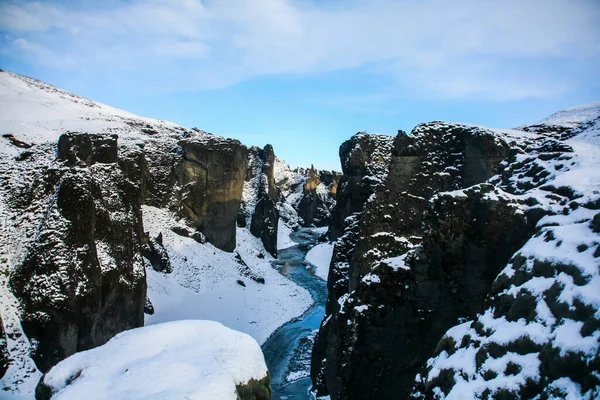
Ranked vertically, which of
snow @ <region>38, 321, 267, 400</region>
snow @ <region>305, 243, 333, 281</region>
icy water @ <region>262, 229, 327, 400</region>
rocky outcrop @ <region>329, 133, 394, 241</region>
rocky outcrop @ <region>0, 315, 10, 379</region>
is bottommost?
icy water @ <region>262, 229, 327, 400</region>

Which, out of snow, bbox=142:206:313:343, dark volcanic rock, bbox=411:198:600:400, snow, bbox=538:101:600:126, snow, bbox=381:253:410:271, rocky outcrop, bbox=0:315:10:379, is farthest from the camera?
snow, bbox=142:206:313:343

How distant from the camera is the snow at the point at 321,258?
199 feet

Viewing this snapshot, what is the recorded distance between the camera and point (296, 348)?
3322cm

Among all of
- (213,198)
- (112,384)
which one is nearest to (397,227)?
(112,384)

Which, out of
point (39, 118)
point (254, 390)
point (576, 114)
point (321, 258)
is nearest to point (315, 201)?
point (321, 258)

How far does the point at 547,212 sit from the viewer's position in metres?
10.7

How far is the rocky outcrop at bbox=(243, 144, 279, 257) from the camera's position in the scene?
2726 inches

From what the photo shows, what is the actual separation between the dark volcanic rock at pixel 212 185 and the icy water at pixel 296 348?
12775mm

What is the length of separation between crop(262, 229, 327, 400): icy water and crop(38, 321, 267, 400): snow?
16.0 m

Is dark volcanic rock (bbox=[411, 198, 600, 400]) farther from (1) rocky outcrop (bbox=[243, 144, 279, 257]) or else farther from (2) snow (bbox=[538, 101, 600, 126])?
(1) rocky outcrop (bbox=[243, 144, 279, 257])

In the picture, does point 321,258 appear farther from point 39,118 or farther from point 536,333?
point 536,333

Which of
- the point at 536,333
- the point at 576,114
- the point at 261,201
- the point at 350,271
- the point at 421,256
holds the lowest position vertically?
the point at 350,271

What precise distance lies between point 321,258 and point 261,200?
15.0 m

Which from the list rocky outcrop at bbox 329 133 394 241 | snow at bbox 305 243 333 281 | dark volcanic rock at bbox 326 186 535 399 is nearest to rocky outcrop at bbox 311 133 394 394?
rocky outcrop at bbox 329 133 394 241
